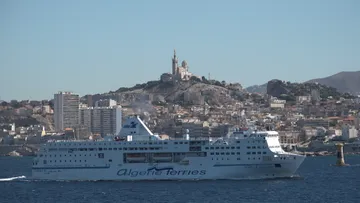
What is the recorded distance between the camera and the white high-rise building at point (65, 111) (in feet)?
541

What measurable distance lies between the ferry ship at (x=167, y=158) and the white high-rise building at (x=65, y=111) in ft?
338

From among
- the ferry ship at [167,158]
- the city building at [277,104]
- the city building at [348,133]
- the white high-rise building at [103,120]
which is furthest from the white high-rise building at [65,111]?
the ferry ship at [167,158]

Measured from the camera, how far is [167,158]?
6006cm

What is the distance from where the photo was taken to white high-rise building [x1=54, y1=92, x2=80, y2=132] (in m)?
165

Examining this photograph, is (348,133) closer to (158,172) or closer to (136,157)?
(136,157)

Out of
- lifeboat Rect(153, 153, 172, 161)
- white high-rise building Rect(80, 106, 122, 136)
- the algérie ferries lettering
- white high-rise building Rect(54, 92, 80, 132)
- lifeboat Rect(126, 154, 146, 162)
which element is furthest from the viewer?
white high-rise building Rect(54, 92, 80, 132)

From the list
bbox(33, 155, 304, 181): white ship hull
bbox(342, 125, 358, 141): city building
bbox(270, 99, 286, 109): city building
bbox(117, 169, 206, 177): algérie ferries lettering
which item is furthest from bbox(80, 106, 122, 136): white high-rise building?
bbox(117, 169, 206, 177): algérie ferries lettering

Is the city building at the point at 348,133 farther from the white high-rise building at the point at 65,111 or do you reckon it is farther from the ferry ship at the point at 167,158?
the ferry ship at the point at 167,158

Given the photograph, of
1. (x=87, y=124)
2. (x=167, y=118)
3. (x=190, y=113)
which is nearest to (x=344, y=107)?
(x=190, y=113)

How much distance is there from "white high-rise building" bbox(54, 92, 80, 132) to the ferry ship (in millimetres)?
103108

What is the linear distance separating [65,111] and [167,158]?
107 metres

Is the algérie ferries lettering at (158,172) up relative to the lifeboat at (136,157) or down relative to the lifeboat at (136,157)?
down

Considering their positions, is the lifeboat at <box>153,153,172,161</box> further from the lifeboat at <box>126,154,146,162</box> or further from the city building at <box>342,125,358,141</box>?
the city building at <box>342,125,358,141</box>

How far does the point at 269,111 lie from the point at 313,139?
47534 mm
